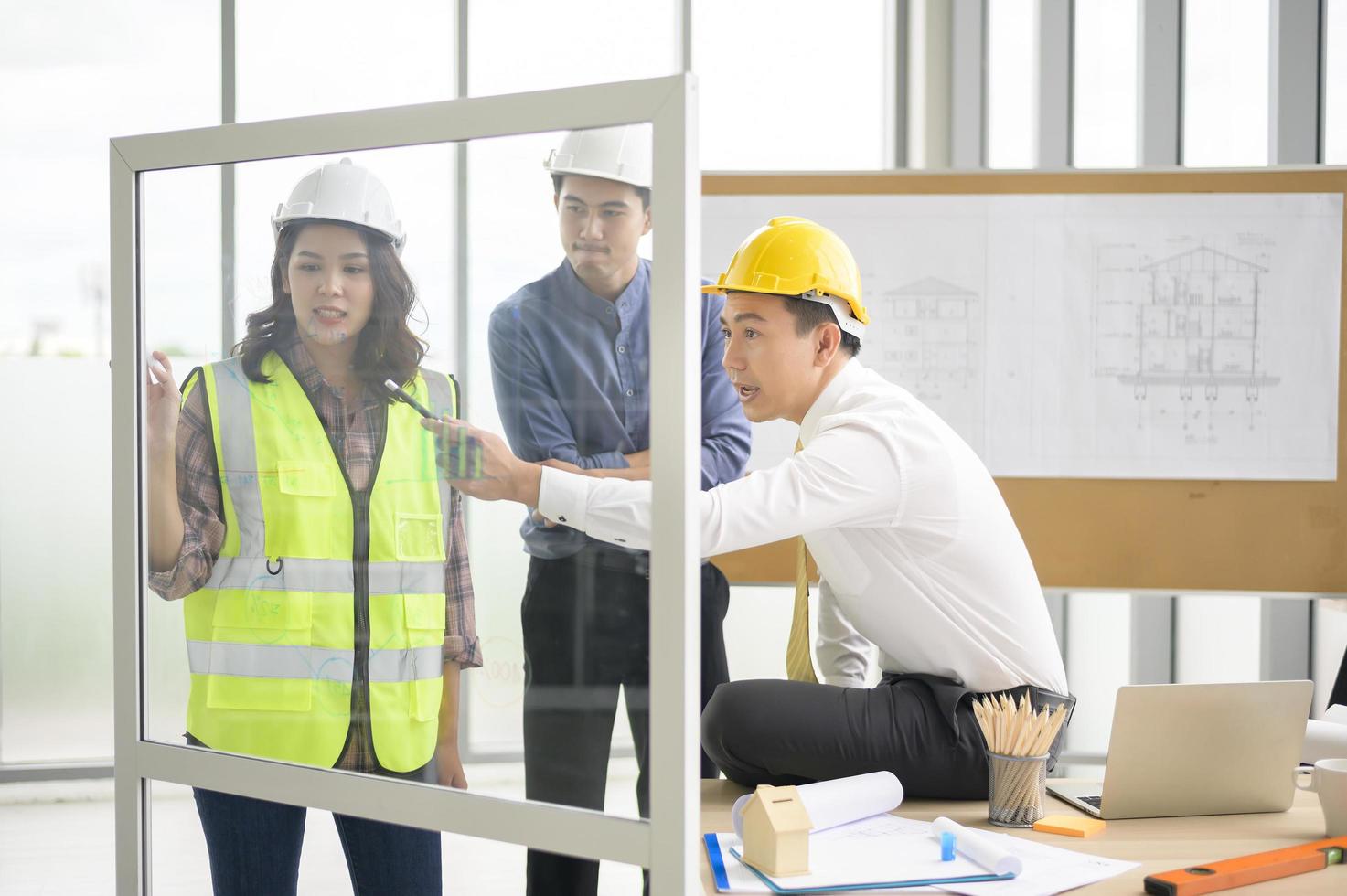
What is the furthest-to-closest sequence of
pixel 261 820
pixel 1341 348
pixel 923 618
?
pixel 1341 348
pixel 923 618
pixel 261 820

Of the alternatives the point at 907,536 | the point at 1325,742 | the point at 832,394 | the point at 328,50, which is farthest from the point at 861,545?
the point at 328,50

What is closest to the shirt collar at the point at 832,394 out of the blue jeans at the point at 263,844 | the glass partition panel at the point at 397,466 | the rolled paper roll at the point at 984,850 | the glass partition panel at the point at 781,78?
the rolled paper roll at the point at 984,850

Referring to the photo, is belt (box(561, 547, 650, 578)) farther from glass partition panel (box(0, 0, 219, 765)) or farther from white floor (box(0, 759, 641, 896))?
glass partition panel (box(0, 0, 219, 765))

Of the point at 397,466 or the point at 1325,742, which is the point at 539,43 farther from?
the point at 1325,742

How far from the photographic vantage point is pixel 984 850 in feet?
3.96

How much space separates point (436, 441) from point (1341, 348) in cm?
259

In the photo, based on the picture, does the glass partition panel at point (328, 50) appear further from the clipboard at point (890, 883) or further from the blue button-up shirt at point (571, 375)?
the clipboard at point (890, 883)

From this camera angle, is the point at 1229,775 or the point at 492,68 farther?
the point at 492,68

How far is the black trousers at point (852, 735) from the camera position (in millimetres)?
1542

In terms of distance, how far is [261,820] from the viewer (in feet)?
4.25

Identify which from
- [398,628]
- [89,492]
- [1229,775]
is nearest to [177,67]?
[89,492]

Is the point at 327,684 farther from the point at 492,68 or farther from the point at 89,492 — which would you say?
the point at 89,492

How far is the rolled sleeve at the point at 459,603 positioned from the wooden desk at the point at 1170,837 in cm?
39

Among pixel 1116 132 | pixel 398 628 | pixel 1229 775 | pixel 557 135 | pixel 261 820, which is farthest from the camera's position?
pixel 1116 132
